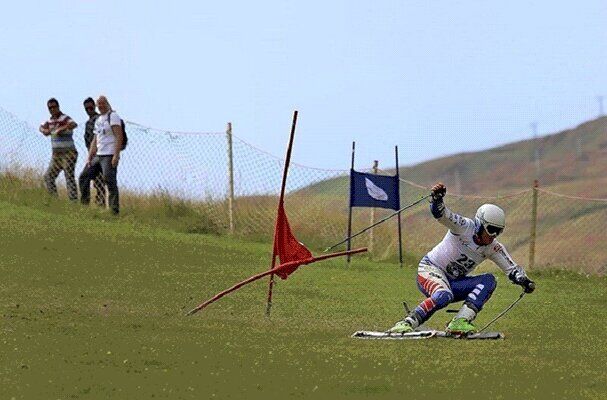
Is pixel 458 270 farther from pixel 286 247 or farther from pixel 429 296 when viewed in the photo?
pixel 286 247

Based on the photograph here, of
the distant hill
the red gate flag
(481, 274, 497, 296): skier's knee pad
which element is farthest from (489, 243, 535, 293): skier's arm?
the distant hill

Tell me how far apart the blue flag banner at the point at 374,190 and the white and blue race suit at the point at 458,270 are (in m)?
9.50

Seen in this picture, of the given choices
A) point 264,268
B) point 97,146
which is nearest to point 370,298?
point 264,268

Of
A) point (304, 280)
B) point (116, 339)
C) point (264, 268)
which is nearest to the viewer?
point (116, 339)

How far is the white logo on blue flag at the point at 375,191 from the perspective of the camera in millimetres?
27031

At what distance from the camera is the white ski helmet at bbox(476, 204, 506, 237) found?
55.0ft

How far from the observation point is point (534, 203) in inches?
1096

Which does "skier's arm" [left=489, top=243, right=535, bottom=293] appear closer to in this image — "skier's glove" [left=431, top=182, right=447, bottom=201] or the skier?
the skier

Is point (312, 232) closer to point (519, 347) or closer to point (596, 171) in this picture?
point (519, 347)

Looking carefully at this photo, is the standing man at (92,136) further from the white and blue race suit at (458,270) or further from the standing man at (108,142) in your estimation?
the white and blue race suit at (458,270)

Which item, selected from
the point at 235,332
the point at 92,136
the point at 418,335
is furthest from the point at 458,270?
the point at 92,136

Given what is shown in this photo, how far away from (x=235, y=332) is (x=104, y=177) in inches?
504

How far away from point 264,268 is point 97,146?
17.4 feet

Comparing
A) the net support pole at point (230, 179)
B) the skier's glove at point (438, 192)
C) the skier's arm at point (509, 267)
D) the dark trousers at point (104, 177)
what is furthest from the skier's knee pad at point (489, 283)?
the net support pole at point (230, 179)
